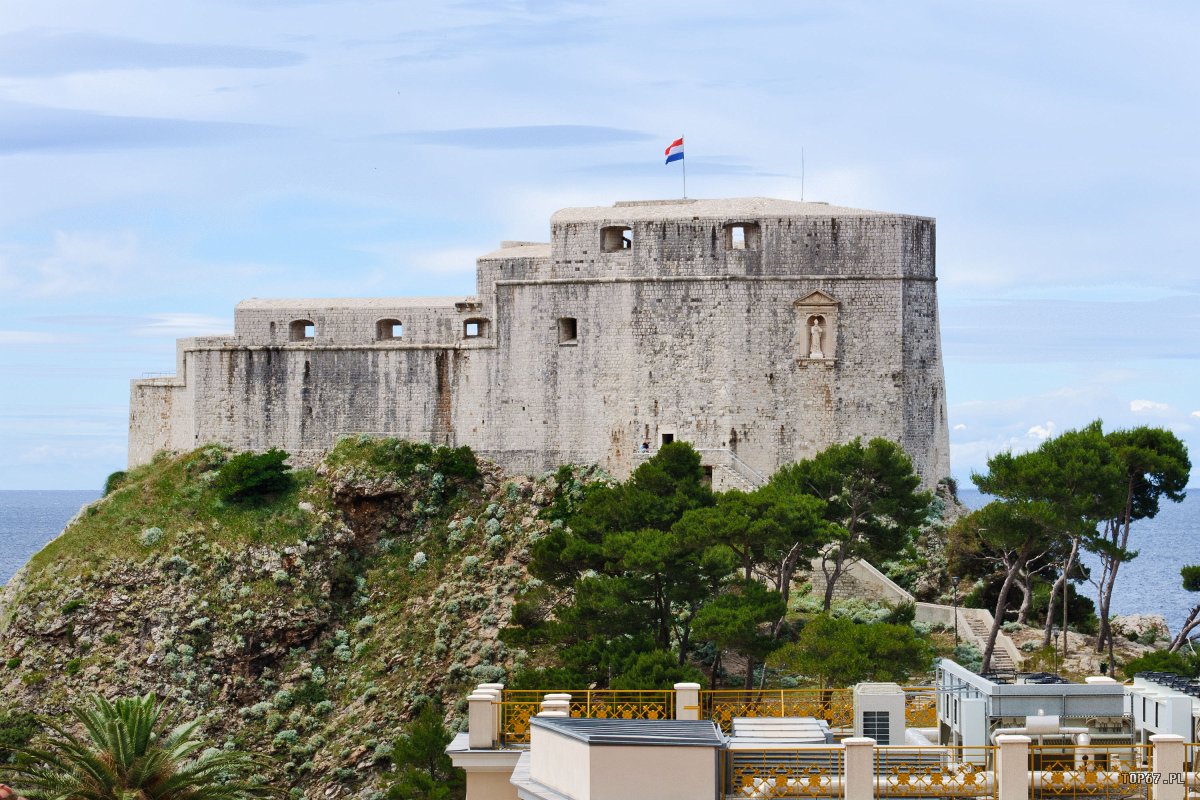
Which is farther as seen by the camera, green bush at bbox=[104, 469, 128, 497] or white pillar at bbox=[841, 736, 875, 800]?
green bush at bbox=[104, 469, 128, 497]

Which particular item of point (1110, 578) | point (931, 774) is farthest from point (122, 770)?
point (1110, 578)

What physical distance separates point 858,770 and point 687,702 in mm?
5482

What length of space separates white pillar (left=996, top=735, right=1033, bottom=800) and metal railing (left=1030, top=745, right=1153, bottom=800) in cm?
40

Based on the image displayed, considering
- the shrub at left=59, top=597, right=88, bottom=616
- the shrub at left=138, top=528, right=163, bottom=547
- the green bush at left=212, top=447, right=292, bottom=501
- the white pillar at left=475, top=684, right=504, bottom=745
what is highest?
the green bush at left=212, top=447, right=292, bottom=501

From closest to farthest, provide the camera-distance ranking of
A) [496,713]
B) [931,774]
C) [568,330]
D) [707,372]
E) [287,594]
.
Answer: [931,774] < [496,713] < [707,372] < [568,330] < [287,594]

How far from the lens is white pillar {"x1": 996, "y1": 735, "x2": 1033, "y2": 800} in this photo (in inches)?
881

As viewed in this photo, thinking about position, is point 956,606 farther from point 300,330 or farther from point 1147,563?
point 1147,563

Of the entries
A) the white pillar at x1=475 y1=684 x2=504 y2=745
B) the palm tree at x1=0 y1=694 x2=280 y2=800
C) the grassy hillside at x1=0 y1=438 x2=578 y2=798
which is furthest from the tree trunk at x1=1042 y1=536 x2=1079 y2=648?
the palm tree at x1=0 y1=694 x2=280 y2=800

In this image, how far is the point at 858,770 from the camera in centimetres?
2247

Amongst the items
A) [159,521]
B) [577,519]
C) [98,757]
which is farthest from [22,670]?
[98,757]

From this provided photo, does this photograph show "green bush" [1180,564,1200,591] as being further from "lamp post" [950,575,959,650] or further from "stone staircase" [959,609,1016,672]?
"lamp post" [950,575,959,650]

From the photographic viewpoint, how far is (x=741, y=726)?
25.5 meters

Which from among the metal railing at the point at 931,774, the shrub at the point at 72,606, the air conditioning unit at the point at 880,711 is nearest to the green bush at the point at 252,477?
the shrub at the point at 72,606

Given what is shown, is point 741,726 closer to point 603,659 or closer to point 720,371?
point 603,659
